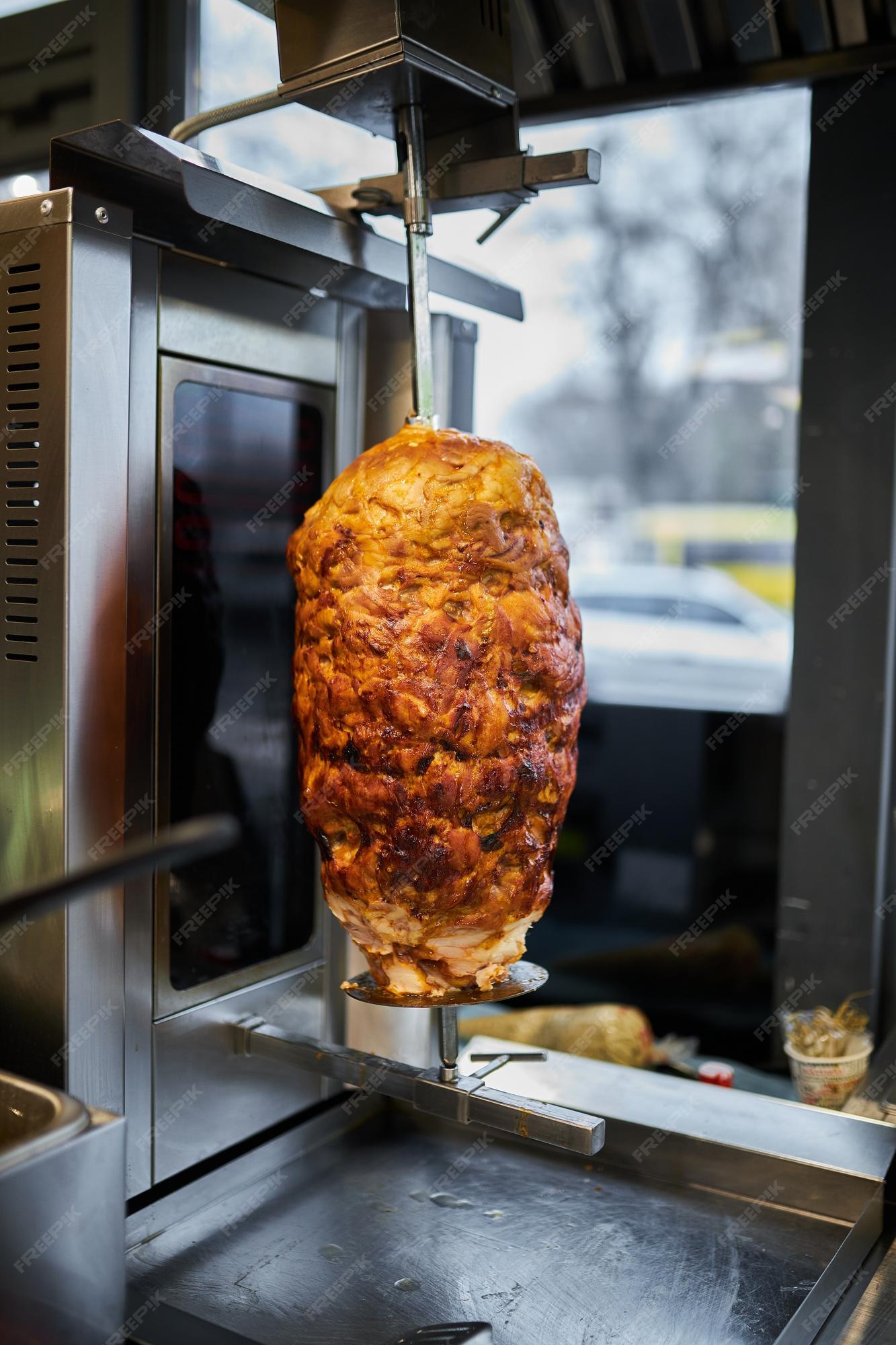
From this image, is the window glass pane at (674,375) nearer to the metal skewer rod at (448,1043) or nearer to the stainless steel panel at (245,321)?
the stainless steel panel at (245,321)

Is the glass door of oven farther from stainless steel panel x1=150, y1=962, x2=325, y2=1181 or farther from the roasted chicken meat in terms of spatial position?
the roasted chicken meat

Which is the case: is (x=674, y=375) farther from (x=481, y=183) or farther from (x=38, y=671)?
(x=38, y=671)

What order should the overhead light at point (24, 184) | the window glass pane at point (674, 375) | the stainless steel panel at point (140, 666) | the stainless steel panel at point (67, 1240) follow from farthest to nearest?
the window glass pane at point (674, 375) → the overhead light at point (24, 184) → the stainless steel panel at point (140, 666) → the stainless steel panel at point (67, 1240)

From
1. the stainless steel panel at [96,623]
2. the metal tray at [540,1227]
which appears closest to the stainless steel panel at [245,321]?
the stainless steel panel at [96,623]

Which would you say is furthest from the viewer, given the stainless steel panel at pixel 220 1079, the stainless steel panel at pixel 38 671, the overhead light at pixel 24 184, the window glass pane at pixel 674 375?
the window glass pane at pixel 674 375

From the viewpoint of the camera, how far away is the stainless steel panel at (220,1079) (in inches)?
55.3

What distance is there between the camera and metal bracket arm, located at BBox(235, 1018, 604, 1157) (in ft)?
4.03

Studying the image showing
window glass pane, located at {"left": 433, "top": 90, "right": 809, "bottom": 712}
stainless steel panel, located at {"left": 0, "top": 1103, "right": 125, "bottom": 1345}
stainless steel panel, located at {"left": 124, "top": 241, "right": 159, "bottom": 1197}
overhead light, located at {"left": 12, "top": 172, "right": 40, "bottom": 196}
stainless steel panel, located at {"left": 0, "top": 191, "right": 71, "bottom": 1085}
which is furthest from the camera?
window glass pane, located at {"left": 433, "top": 90, "right": 809, "bottom": 712}

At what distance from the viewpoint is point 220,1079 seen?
149cm

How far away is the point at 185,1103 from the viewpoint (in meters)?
1.44

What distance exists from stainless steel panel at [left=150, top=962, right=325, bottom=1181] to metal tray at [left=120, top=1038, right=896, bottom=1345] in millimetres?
48

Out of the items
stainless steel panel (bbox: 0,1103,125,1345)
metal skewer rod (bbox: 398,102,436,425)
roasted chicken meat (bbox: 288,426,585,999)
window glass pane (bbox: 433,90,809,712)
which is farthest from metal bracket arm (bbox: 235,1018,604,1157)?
window glass pane (bbox: 433,90,809,712)

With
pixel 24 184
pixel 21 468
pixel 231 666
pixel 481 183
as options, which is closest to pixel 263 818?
pixel 231 666

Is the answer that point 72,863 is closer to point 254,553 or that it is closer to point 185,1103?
point 185,1103
